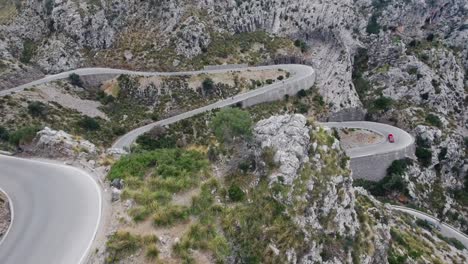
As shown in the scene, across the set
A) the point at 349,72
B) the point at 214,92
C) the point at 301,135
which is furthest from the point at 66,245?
the point at 349,72

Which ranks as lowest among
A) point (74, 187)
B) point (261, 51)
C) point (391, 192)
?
point (391, 192)

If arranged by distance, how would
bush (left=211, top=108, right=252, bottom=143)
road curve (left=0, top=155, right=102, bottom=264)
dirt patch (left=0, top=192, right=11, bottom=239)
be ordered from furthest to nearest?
bush (left=211, top=108, right=252, bottom=143), dirt patch (left=0, top=192, right=11, bottom=239), road curve (left=0, top=155, right=102, bottom=264)

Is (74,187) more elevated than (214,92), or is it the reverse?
(74,187)

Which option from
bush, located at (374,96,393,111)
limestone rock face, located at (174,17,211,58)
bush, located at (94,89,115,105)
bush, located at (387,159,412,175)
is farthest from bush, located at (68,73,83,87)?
bush, located at (374,96,393,111)

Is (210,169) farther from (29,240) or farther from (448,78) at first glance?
(448,78)

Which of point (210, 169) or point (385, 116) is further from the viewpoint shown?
point (385, 116)

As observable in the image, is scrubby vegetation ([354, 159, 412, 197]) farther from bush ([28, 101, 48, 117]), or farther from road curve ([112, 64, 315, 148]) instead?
bush ([28, 101, 48, 117])
